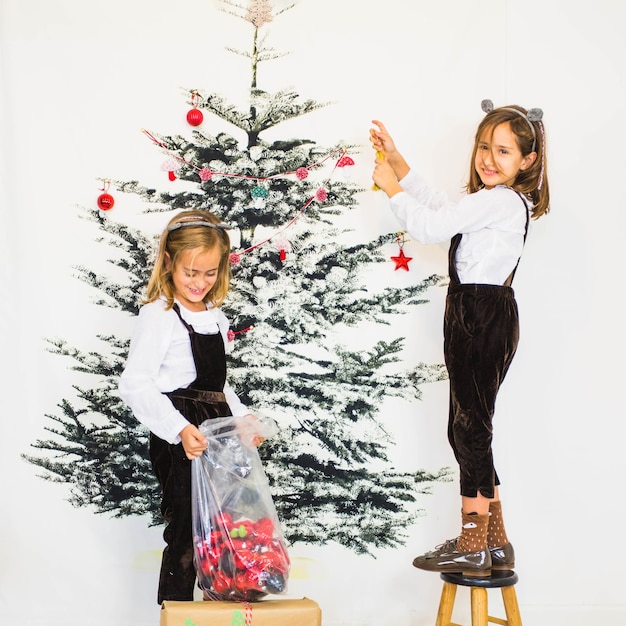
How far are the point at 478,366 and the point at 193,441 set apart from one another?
744mm

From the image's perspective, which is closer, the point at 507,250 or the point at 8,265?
the point at 507,250

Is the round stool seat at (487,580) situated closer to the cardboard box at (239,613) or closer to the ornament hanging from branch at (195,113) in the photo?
the cardboard box at (239,613)

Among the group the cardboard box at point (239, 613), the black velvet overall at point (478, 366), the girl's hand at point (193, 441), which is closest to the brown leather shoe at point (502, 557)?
the black velvet overall at point (478, 366)

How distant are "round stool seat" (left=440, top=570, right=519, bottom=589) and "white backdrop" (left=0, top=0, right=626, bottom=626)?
50 centimetres

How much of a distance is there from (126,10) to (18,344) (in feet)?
3.58

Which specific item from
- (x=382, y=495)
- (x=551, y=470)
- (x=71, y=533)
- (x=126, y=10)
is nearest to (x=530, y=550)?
(x=551, y=470)

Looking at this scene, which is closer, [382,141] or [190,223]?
[190,223]

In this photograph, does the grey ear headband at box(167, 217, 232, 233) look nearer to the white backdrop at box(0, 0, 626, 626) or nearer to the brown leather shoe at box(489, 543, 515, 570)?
the white backdrop at box(0, 0, 626, 626)

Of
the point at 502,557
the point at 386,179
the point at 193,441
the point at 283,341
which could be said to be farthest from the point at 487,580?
the point at 386,179

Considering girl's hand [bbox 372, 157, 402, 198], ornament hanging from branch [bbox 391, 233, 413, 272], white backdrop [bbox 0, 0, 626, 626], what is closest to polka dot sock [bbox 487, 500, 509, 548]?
white backdrop [bbox 0, 0, 626, 626]

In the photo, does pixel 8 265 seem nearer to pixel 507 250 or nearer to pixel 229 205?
pixel 229 205

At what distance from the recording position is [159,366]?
199 cm

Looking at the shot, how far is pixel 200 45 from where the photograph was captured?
2.44 m

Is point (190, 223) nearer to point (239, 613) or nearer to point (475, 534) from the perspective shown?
point (239, 613)
